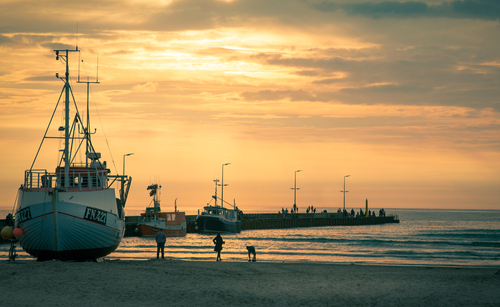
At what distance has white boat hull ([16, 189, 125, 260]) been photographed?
2155 centimetres

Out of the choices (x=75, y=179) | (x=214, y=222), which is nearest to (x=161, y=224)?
(x=214, y=222)

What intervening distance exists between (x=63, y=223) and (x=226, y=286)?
9172mm

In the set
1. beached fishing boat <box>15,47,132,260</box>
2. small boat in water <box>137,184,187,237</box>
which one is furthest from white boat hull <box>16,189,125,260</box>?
small boat in water <box>137,184,187,237</box>

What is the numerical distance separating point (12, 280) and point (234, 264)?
1099cm

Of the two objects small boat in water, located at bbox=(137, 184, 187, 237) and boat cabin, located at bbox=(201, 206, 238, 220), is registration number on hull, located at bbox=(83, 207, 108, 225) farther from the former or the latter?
boat cabin, located at bbox=(201, 206, 238, 220)

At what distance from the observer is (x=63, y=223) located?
21.6 m

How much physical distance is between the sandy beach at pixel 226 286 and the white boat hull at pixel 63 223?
108cm

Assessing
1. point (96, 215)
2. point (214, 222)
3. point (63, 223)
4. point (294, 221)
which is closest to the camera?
point (63, 223)

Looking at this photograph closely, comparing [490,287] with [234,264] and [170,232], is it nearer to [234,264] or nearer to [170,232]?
[234,264]

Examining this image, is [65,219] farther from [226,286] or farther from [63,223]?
[226,286]

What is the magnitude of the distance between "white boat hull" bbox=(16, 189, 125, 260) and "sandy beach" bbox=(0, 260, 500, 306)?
1.08 m

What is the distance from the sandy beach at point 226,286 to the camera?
1490cm

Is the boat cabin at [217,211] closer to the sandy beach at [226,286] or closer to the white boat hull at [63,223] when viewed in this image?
the white boat hull at [63,223]

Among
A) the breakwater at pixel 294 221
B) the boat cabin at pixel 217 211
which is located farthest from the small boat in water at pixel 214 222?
the breakwater at pixel 294 221
